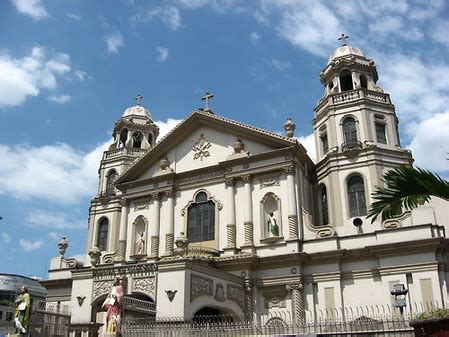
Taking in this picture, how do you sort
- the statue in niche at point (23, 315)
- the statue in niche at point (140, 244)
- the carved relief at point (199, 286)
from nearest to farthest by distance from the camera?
the statue in niche at point (23, 315)
the carved relief at point (199, 286)
the statue in niche at point (140, 244)

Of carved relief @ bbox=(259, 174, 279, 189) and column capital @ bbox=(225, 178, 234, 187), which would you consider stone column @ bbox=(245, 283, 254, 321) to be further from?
column capital @ bbox=(225, 178, 234, 187)

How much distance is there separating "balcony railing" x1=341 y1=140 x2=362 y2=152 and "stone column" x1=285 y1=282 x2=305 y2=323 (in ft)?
28.2

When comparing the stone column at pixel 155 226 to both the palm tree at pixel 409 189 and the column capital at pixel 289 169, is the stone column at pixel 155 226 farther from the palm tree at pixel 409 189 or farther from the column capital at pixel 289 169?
the palm tree at pixel 409 189

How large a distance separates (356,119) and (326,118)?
1860 millimetres

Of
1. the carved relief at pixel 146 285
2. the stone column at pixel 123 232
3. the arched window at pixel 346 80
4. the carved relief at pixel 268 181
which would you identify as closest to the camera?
the carved relief at pixel 146 285

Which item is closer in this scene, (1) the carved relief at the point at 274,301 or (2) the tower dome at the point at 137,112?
(1) the carved relief at the point at 274,301

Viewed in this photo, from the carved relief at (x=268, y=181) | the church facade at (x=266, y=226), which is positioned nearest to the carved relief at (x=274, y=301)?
the church facade at (x=266, y=226)

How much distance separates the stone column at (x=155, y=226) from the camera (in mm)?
28625

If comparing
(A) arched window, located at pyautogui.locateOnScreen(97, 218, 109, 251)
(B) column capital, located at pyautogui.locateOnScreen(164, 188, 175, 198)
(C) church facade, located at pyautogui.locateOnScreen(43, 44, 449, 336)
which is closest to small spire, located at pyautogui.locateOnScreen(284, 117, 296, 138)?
(C) church facade, located at pyautogui.locateOnScreen(43, 44, 449, 336)

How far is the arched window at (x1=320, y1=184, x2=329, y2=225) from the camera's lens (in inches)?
1124

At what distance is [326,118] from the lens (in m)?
30.6

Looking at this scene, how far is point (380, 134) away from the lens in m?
29.6

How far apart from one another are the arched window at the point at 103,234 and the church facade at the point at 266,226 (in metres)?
0.11

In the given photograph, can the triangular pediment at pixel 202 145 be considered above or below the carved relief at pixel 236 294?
above
